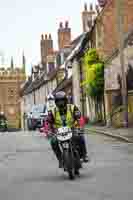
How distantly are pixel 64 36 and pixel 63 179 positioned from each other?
2802 inches

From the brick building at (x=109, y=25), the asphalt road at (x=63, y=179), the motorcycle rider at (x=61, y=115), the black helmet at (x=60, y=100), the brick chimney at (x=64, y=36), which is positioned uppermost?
the brick chimney at (x=64, y=36)

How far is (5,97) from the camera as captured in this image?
14100cm

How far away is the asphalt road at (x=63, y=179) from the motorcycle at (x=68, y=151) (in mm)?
231

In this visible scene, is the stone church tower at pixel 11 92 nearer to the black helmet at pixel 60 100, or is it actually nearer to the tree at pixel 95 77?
the tree at pixel 95 77

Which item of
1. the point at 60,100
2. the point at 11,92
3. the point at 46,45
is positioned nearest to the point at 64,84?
the point at 46,45

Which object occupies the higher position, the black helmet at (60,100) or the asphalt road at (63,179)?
the black helmet at (60,100)

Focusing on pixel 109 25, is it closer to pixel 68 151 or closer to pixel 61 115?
pixel 61 115

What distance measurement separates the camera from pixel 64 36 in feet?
276

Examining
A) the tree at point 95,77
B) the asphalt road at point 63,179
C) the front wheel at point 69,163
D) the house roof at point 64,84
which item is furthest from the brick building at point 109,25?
the front wheel at point 69,163

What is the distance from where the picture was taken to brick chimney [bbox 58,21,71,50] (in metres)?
82.7

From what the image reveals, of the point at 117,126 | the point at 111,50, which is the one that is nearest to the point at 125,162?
the point at 117,126

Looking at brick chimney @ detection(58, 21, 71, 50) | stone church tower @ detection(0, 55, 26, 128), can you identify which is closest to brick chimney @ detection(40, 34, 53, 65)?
brick chimney @ detection(58, 21, 71, 50)

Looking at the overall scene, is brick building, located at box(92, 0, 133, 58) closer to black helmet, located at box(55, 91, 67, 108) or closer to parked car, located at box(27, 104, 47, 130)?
parked car, located at box(27, 104, 47, 130)

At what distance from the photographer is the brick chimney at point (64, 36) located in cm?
8269
